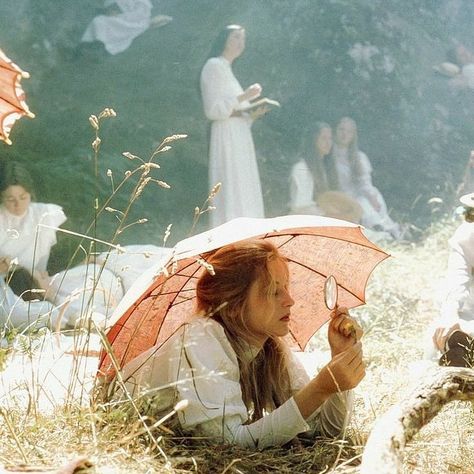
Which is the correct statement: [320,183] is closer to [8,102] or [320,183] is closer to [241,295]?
[8,102]

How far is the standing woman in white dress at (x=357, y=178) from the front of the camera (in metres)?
9.82

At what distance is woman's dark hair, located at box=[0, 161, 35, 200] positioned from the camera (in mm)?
7998

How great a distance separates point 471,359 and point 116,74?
5300mm

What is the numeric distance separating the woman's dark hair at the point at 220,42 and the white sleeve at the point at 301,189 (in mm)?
1390

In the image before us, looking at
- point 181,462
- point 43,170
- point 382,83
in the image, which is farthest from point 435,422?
point 382,83

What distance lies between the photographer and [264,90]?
31.7 ft

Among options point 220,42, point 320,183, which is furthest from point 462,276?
point 220,42

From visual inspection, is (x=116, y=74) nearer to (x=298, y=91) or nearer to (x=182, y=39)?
(x=182, y=39)

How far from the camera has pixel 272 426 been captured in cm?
357

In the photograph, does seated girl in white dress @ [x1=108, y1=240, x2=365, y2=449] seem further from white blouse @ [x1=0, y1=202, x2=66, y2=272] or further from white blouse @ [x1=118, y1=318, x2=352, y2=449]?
white blouse @ [x1=0, y1=202, x2=66, y2=272]

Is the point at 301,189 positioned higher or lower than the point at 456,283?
higher

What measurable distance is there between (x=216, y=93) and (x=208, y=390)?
5916 millimetres

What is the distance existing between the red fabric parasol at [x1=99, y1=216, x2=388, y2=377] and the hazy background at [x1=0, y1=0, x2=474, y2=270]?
13.8 ft

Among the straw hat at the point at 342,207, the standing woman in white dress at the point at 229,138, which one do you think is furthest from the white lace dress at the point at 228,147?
the straw hat at the point at 342,207
